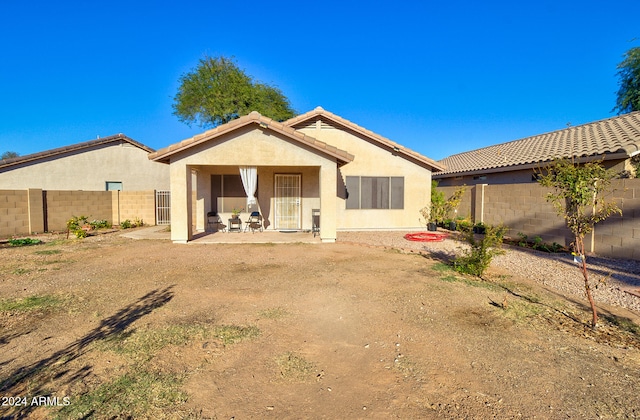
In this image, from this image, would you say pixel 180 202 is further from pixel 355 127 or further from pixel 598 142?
pixel 598 142

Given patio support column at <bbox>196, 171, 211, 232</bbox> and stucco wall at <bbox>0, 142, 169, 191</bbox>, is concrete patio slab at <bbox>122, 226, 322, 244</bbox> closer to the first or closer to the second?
patio support column at <bbox>196, 171, 211, 232</bbox>

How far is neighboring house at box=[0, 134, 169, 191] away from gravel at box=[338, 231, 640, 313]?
16466 millimetres

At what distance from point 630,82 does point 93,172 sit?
4021 cm

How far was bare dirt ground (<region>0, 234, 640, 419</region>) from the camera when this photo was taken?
280cm

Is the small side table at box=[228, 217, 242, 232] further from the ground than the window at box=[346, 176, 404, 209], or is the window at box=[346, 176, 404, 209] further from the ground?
the window at box=[346, 176, 404, 209]

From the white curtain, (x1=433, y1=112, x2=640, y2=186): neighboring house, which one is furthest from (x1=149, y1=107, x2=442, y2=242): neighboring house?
(x1=433, y1=112, x2=640, y2=186): neighboring house

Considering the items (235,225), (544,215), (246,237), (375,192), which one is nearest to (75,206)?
(235,225)

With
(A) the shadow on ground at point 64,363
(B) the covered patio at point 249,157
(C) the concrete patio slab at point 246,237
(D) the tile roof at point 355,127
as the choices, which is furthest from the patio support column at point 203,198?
(A) the shadow on ground at point 64,363

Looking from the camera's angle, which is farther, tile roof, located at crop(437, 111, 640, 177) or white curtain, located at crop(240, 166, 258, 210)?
white curtain, located at crop(240, 166, 258, 210)

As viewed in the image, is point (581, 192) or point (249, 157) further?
point (249, 157)

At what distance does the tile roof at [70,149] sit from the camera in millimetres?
17750

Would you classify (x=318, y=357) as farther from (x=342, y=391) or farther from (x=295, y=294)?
(x=295, y=294)

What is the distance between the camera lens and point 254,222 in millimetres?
13422

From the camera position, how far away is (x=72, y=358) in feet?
11.4
